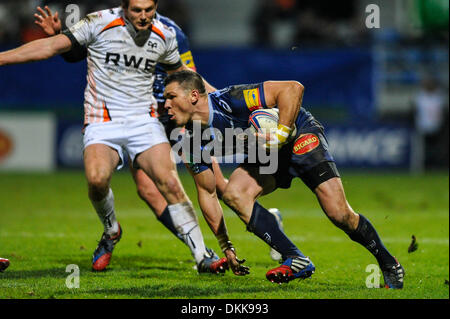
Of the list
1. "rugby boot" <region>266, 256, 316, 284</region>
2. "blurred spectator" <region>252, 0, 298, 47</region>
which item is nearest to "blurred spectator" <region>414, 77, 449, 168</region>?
"blurred spectator" <region>252, 0, 298, 47</region>

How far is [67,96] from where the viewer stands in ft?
57.9

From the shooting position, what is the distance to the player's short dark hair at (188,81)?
6.23m

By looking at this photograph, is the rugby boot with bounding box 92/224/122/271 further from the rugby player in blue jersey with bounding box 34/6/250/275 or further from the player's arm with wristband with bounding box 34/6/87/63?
the player's arm with wristband with bounding box 34/6/87/63

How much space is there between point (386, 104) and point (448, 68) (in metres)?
1.63

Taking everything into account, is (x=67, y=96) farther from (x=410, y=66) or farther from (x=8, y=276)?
(x=8, y=276)

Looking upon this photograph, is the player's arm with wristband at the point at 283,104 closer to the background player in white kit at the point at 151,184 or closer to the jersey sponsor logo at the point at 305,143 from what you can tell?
the jersey sponsor logo at the point at 305,143

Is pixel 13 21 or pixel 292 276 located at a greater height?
pixel 13 21

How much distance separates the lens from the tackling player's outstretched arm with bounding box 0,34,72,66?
6.04 m

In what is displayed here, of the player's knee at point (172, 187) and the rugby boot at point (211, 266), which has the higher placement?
the player's knee at point (172, 187)

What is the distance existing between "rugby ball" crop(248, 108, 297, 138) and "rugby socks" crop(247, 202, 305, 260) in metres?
0.65

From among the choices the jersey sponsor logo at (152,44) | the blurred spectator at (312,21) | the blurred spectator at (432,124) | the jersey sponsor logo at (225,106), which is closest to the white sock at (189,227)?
the jersey sponsor logo at (225,106)

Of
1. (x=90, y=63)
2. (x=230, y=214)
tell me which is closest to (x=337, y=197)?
(x=90, y=63)

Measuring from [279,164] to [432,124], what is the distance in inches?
454
